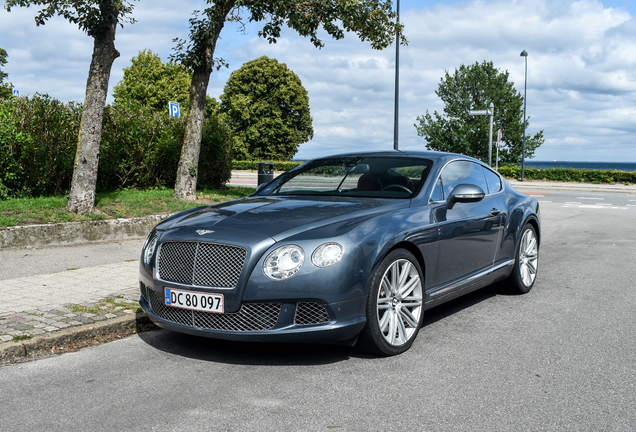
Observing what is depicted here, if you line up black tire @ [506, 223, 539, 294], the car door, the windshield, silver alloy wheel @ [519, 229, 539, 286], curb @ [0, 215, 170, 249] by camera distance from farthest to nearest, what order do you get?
1. curb @ [0, 215, 170, 249]
2. silver alloy wheel @ [519, 229, 539, 286]
3. black tire @ [506, 223, 539, 294]
4. the windshield
5. the car door

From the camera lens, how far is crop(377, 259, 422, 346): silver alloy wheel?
166 inches

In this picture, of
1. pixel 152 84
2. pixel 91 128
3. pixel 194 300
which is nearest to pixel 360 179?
pixel 194 300

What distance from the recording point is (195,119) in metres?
13.2

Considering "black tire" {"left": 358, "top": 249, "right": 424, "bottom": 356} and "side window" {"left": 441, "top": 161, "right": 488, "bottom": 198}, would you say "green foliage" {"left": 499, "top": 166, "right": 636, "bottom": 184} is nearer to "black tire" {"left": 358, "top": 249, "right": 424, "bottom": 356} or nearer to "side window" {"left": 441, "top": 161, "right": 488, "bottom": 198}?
"side window" {"left": 441, "top": 161, "right": 488, "bottom": 198}

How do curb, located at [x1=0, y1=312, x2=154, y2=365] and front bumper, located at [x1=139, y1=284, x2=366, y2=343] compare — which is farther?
curb, located at [x1=0, y1=312, x2=154, y2=365]

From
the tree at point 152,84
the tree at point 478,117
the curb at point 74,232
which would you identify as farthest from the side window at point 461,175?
the tree at point 152,84

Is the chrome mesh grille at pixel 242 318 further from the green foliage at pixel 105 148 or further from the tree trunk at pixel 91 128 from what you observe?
the green foliage at pixel 105 148

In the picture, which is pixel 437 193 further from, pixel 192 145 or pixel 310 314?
pixel 192 145

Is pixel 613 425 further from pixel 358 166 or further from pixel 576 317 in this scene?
pixel 358 166

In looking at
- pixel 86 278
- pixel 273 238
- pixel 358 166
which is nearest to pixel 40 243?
pixel 86 278

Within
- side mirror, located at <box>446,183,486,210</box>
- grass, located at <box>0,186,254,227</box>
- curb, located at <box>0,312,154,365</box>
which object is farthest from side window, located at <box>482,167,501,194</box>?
grass, located at <box>0,186,254,227</box>

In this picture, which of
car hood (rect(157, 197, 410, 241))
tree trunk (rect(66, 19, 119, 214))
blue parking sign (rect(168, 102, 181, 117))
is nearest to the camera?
car hood (rect(157, 197, 410, 241))

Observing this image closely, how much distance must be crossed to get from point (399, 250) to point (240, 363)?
4.46 ft

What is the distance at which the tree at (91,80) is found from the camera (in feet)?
33.0
